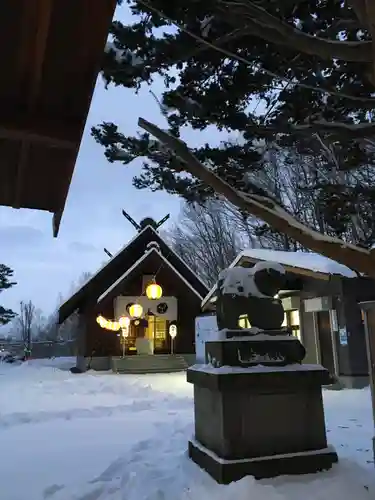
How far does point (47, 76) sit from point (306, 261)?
43.2 ft

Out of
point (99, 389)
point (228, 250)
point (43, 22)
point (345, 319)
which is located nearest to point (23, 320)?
point (228, 250)

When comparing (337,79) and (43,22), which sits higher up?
(337,79)

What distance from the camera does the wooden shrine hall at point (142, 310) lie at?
884 inches

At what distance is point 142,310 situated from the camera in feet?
72.5

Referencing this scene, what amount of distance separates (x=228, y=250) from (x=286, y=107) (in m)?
26.9

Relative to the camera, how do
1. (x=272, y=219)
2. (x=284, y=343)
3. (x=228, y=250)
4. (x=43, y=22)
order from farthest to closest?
1. (x=228, y=250)
2. (x=284, y=343)
3. (x=272, y=219)
4. (x=43, y=22)

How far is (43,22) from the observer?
2.13 meters

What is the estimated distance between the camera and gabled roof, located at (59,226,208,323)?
2338cm

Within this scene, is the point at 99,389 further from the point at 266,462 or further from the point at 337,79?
the point at 337,79

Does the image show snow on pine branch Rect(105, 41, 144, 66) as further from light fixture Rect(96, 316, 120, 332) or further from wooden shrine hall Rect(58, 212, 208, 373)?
light fixture Rect(96, 316, 120, 332)

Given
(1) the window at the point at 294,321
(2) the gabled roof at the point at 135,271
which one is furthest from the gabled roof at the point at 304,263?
(2) the gabled roof at the point at 135,271

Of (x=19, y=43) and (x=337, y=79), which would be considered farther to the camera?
(x=337, y=79)

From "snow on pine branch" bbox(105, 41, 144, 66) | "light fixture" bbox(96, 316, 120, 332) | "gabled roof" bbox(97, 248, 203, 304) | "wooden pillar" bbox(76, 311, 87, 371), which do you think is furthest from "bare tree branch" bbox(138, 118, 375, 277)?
"wooden pillar" bbox(76, 311, 87, 371)

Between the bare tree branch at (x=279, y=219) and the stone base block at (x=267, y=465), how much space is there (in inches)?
111
